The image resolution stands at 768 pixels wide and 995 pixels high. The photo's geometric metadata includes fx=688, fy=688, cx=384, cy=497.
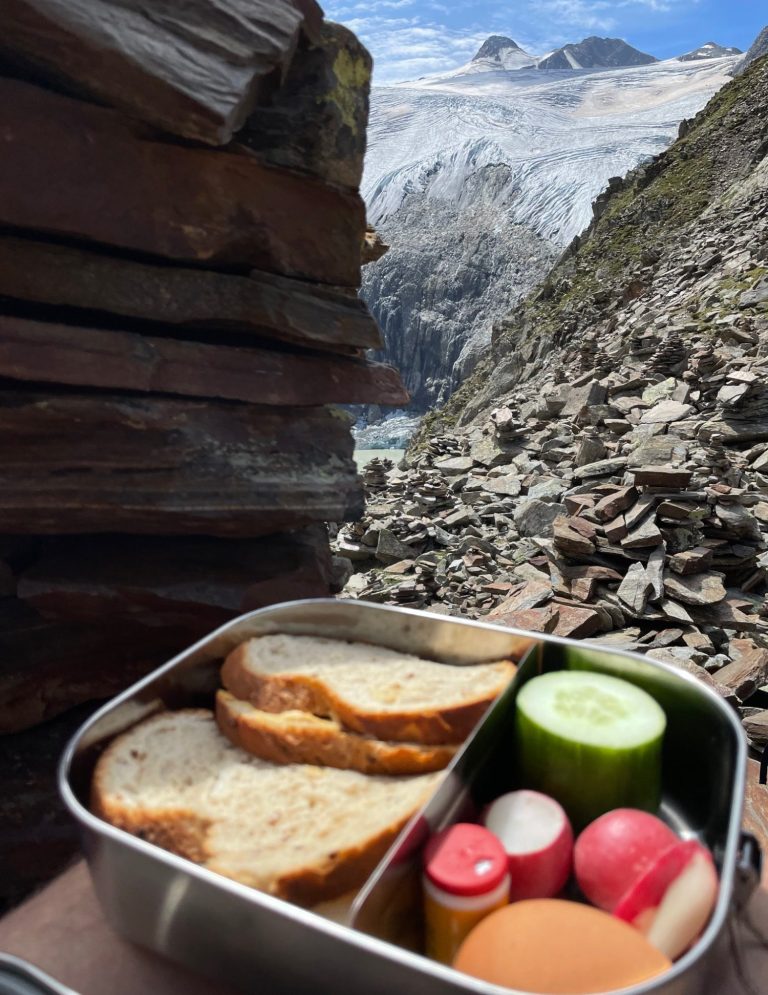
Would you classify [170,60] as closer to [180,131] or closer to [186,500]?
[180,131]

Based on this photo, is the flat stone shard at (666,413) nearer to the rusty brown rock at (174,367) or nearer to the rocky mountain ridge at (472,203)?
the rusty brown rock at (174,367)

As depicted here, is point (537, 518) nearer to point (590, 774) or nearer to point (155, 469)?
point (155, 469)

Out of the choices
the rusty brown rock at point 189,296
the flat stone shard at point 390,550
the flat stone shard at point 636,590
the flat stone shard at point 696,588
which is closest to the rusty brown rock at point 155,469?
the rusty brown rock at point 189,296

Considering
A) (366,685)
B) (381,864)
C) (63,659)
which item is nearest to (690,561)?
(63,659)

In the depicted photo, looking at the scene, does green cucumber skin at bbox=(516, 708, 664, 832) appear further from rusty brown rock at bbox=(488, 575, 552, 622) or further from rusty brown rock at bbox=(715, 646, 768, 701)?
rusty brown rock at bbox=(488, 575, 552, 622)

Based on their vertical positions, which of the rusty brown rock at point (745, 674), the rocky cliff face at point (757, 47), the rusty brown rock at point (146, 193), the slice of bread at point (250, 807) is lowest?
the rusty brown rock at point (745, 674)

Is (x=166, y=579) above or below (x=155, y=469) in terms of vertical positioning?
below
